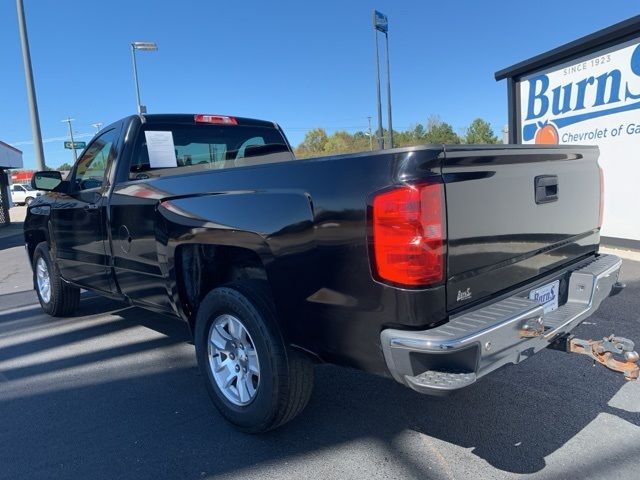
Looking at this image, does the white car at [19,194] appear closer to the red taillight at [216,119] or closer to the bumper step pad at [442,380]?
the red taillight at [216,119]

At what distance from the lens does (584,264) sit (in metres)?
3.27

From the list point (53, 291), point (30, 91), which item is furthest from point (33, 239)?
point (30, 91)

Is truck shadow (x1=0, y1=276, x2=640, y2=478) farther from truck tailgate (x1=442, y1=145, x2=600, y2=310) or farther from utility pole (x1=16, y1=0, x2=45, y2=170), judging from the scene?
utility pole (x1=16, y1=0, x2=45, y2=170)

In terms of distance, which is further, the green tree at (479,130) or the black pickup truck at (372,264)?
the green tree at (479,130)

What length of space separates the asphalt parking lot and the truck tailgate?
3.00 feet

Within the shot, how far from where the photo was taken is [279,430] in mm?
3049

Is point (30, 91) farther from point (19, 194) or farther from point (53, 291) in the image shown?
point (19, 194)

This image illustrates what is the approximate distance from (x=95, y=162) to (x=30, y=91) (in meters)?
11.7

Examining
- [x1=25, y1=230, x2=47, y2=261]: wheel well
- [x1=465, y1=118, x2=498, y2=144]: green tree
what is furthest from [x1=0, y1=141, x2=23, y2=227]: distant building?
[x1=465, y1=118, x2=498, y2=144]: green tree

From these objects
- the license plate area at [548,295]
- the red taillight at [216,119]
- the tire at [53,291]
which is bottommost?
the tire at [53,291]

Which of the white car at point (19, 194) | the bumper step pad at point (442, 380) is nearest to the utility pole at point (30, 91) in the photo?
the bumper step pad at point (442, 380)

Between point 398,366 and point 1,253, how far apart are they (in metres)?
14.1

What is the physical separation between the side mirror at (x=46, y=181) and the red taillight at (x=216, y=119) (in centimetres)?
161

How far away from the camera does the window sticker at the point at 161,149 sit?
419 centimetres
